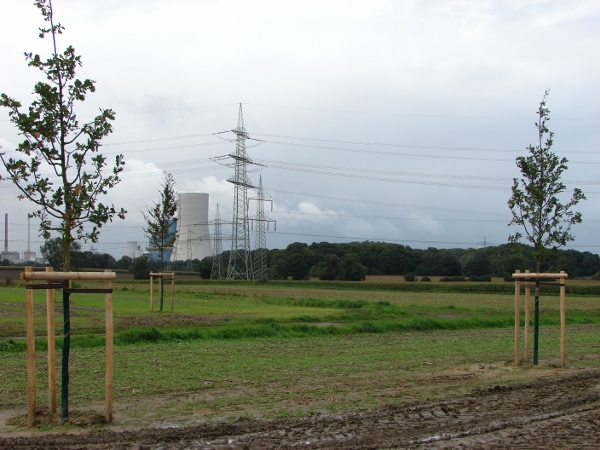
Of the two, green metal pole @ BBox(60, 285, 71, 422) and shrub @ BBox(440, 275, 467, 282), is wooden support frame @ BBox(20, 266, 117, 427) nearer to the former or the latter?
green metal pole @ BBox(60, 285, 71, 422)

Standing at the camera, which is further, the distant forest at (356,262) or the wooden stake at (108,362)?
the distant forest at (356,262)

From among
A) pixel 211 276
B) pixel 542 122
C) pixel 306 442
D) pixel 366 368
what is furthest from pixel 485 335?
pixel 211 276

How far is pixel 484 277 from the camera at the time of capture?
9612cm

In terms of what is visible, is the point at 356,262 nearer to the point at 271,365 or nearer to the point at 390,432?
the point at 271,365

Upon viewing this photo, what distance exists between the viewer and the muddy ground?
A: 25.3 feet

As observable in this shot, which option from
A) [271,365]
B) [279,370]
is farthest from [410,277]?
[279,370]

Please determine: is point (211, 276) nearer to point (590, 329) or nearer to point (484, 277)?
point (484, 277)

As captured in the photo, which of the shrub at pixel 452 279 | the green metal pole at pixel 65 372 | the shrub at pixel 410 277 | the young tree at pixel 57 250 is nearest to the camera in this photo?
the green metal pole at pixel 65 372

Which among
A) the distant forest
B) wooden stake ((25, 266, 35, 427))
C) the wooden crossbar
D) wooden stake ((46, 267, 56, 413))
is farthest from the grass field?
the distant forest

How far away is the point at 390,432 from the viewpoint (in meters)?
8.25

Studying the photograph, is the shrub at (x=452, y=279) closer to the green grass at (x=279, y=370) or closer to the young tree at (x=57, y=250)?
the green grass at (x=279, y=370)

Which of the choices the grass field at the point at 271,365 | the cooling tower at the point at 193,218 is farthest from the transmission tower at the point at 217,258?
the grass field at the point at 271,365

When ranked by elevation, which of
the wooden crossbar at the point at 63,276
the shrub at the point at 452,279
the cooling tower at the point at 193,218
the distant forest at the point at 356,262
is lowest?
the shrub at the point at 452,279

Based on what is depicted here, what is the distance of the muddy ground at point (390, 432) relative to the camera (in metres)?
7.73
